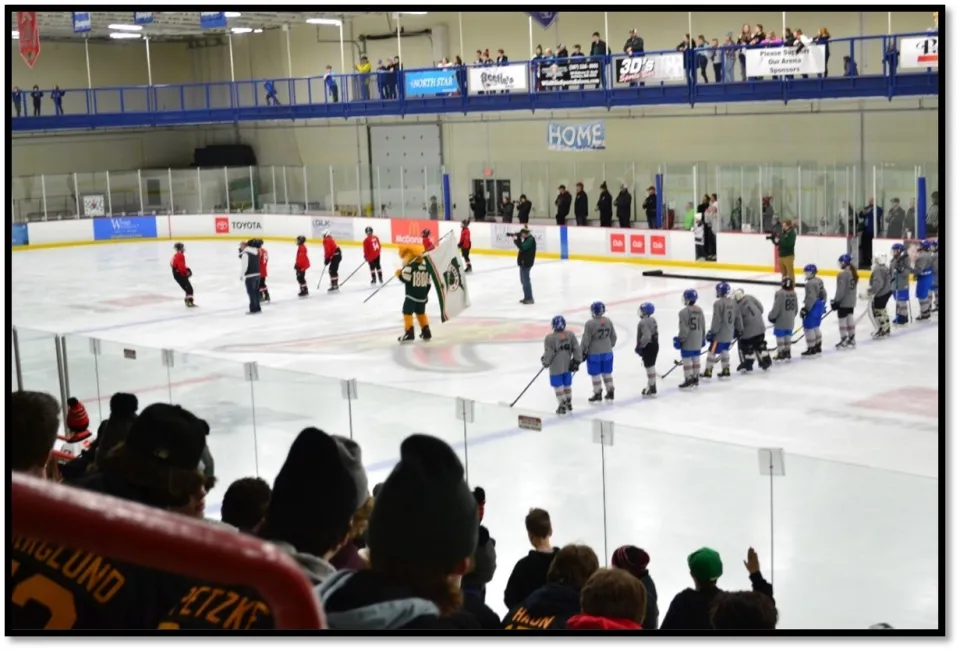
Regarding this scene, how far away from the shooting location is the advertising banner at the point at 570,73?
2911cm

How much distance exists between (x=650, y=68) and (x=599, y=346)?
15.0 metres

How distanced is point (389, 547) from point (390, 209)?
33.8 meters

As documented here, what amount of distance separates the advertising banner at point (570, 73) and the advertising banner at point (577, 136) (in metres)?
2.30

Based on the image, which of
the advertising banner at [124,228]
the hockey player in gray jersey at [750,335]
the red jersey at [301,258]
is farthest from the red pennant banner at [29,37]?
the hockey player in gray jersey at [750,335]

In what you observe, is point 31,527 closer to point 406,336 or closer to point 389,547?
point 389,547

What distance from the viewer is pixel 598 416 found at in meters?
14.0

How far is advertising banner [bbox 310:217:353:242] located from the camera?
35.2 meters

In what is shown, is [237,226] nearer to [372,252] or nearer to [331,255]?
[331,255]

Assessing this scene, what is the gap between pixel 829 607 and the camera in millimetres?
6898

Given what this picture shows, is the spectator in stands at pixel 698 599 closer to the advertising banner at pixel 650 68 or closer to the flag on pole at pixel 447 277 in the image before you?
the flag on pole at pixel 447 277

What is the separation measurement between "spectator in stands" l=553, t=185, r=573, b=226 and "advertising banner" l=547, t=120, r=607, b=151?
1765 millimetres

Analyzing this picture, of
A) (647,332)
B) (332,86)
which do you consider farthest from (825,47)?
(332,86)

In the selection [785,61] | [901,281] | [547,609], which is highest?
[785,61]

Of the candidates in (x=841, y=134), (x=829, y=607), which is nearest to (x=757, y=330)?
(x=829, y=607)
